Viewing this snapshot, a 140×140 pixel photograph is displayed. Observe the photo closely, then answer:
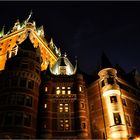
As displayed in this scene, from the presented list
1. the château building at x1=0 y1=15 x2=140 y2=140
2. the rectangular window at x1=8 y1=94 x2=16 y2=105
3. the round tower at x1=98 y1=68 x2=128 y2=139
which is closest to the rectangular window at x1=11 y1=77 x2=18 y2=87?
the château building at x1=0 y1=15 x2=140 y2=140

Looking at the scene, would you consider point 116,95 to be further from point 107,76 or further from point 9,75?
point 9,75

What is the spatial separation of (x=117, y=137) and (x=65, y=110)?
11546 millimetres

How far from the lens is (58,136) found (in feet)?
124

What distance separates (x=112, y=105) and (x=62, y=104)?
10393mm

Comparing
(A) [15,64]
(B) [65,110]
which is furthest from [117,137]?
(A) [15,64]

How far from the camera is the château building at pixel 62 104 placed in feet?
119

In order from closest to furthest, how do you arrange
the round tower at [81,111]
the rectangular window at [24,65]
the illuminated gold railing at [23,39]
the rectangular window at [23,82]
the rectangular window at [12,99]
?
the rectangular window at [12,99], the round tower at [81,111], the rectangular window at [23,82], the rectangular window at [24,65], the illuminated gold railing at [23,39]


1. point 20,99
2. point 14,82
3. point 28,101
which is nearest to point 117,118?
point 28,101

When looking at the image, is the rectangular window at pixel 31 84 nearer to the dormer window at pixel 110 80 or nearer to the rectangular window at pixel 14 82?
the rectangular window at pixel 14 82

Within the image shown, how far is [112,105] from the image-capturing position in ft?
131

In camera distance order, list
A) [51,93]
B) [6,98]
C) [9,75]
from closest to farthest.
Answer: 1. [6,98]
2. [9,75]
3. [51,93]

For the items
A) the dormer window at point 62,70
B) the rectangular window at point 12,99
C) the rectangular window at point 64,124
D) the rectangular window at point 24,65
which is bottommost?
the rectangular window at point 64,124

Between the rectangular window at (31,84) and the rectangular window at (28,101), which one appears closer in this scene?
the rectangular window at (28,101)

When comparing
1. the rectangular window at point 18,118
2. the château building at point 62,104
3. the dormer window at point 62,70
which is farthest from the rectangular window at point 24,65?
the rectangular window at point 18,118
